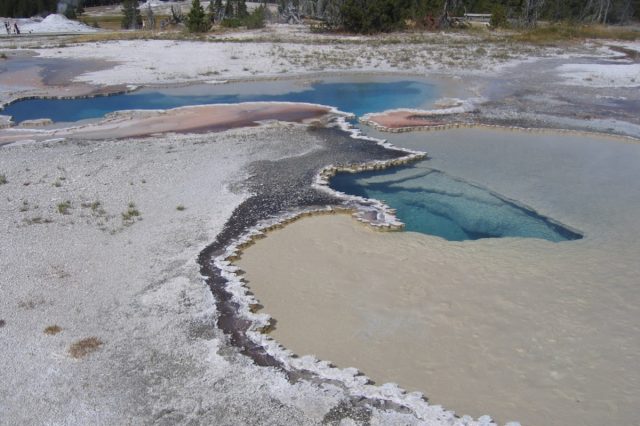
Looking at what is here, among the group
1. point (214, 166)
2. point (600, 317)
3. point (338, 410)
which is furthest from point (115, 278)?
point (600, 317)

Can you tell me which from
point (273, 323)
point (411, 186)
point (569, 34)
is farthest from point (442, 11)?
point (273, 323)

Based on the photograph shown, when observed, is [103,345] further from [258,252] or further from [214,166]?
[214,166]

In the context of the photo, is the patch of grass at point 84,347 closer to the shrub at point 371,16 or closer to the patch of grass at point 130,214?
the patch of grass at point 130,214

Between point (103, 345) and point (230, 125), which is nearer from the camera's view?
point (103, 345)

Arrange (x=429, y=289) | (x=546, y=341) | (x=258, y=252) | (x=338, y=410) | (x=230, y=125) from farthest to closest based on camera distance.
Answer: (x=230, y=125) < (x=258, y=252) < (x=429, y=289) < (x=546, y=341) < (x=338, y=410)

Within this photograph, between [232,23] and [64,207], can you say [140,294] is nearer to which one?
[64,207]

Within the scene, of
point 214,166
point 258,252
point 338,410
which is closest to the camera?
point 338,410

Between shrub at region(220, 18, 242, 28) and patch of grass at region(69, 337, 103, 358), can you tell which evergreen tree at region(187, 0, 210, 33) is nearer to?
shrub at region(220, 18, 242, 28)

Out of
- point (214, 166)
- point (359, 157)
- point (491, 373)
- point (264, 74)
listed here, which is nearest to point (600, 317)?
point (491, 373)
